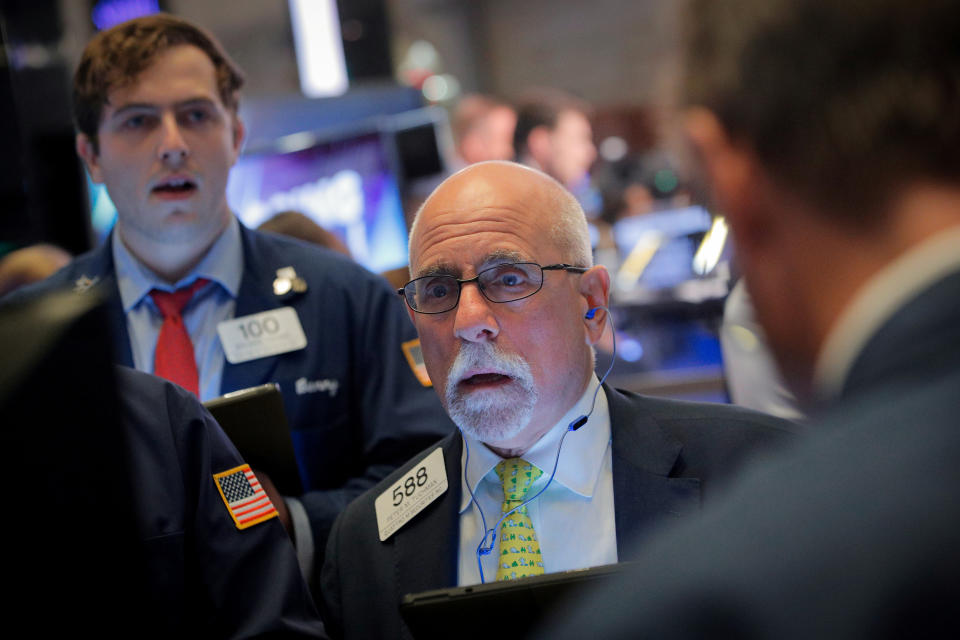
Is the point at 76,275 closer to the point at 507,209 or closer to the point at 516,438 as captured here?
the point at 507,209

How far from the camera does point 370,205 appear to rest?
5.09 m

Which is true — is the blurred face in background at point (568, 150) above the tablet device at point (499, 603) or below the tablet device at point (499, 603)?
above

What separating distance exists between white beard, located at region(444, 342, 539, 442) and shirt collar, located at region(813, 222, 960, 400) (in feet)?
3.49

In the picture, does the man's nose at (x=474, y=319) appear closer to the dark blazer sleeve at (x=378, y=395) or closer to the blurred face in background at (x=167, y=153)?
the dark blazer sleeve at (x=378, y=395)

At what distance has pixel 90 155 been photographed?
2656 millimetres

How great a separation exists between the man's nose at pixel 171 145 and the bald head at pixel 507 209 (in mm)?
723

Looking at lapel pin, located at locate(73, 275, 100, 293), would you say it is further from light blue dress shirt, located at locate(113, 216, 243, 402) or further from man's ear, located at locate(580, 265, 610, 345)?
man's ear, located at locate(580, 265, 610, 345)

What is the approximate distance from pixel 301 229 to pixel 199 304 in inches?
37.2

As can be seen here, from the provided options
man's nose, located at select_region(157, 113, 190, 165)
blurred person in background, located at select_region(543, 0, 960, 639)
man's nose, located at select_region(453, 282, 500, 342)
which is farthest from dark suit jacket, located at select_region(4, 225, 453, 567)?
blurred person in background, located at select_region(543, 0, 960, 639)

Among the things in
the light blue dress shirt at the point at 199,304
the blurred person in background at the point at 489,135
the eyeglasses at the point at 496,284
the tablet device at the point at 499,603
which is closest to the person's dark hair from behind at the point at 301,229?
the light blue dress shirt at the point at 199,304

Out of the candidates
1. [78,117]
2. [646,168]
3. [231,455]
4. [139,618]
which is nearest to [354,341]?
[231,455]

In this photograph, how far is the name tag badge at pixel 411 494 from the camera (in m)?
2.01

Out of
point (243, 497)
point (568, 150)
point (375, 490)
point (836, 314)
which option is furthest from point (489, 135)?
point (836, 314)

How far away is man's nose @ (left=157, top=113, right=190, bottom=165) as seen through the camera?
2467mm
